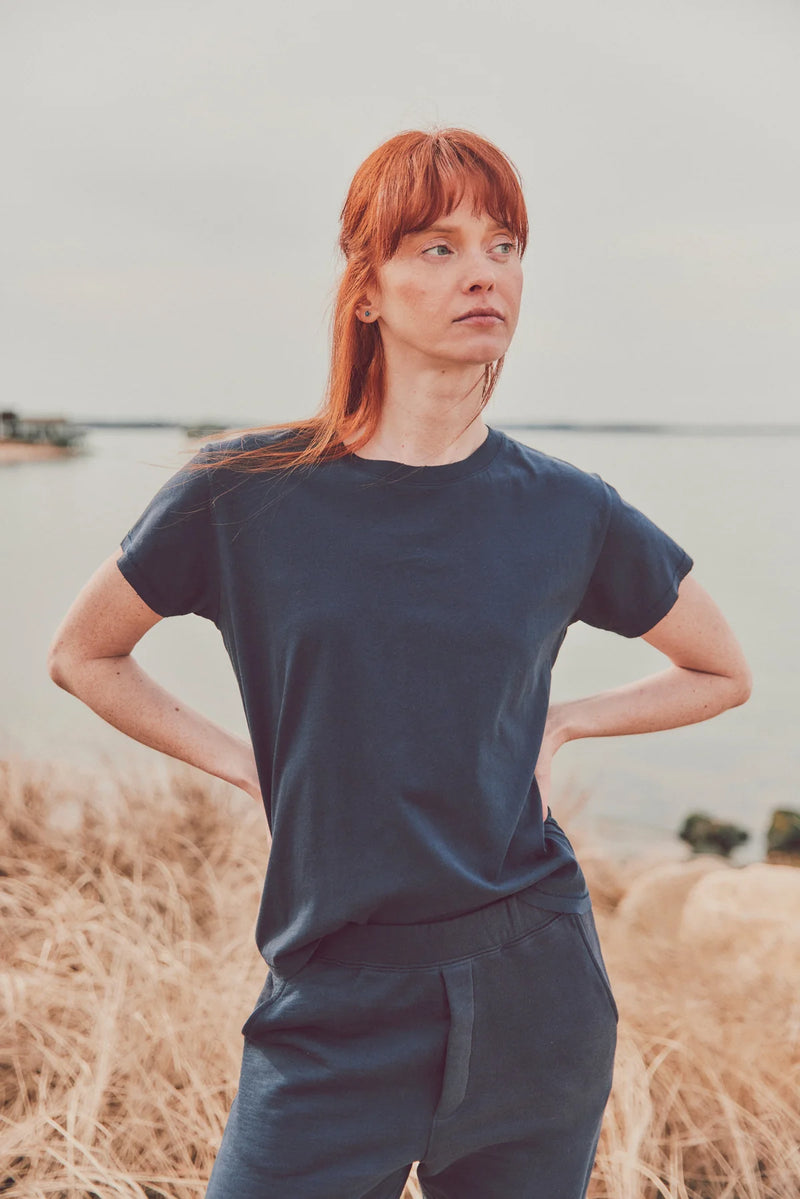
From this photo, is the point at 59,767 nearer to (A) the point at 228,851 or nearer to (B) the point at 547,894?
(A) the point at 228,851

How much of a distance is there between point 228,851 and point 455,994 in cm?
285

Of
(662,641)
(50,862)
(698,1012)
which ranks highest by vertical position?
(662,641)

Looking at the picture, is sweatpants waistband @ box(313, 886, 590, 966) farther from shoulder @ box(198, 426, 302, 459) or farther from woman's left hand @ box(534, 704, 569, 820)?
shoulder @ box(198, 426, 302, 459)

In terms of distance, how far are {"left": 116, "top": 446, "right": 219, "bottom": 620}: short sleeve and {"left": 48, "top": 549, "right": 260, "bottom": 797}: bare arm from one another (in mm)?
32

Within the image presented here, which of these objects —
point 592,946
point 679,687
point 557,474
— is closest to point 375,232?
point 557,474

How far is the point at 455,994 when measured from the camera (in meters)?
1.42

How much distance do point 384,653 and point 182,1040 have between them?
1.77 m

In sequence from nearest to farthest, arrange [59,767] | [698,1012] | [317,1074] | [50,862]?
[317,1074] < [698,1012] < [50,862] < [59,767]

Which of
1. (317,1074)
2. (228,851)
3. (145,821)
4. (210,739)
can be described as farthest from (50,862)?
(317,1074)

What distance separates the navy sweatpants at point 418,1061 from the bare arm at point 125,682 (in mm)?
334

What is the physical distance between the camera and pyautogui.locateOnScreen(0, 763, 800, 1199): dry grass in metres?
2.49

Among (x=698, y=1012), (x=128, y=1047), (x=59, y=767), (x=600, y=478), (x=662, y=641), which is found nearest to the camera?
(x=600, y=478)

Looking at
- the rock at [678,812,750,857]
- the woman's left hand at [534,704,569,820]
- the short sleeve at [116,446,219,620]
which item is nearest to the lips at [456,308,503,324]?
the short sleeve at [116,446,219,620]

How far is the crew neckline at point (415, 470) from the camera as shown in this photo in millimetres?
1537
